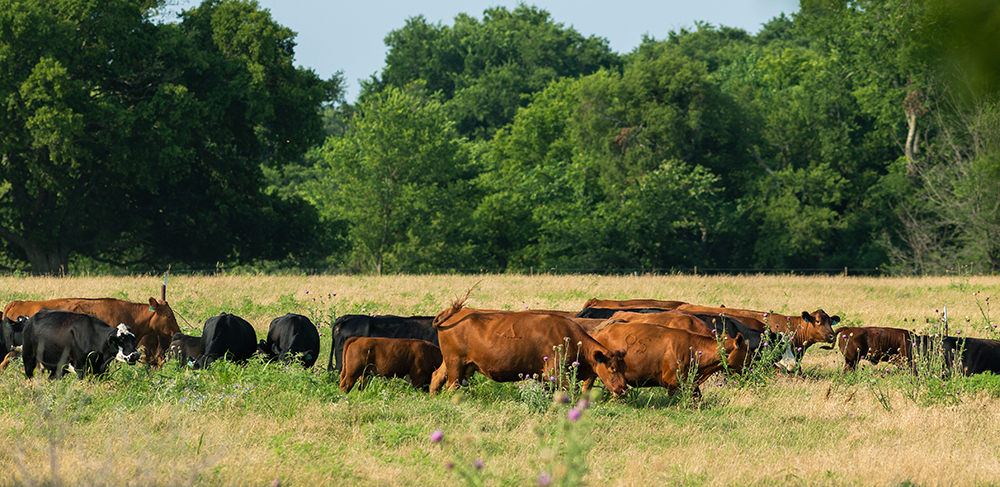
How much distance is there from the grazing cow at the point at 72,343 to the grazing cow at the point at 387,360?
2267mm

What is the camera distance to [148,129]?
31.7 metres

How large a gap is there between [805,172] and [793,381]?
130ft

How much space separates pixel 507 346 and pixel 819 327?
5558 mm

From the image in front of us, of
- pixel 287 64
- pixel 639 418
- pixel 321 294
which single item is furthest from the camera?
pixel 287 64

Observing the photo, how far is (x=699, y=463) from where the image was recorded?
253 inches

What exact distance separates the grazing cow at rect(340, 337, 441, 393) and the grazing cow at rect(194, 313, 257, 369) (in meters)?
1.92

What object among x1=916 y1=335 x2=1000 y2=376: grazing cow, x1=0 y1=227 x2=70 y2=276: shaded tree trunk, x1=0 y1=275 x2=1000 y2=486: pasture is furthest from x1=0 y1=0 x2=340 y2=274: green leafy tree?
x1=916 y1=335 x2=1000 y2=376: grazing cow

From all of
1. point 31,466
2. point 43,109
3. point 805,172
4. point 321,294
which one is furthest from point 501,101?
point 31,466

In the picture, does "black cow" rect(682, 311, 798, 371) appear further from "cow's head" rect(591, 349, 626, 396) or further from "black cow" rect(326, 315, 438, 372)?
"black cow" rect(326, 315, 438, 372)

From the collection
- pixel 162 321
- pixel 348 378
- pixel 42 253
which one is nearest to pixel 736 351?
pixel 348 378

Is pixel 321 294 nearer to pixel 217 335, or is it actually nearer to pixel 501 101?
pixel 217 335

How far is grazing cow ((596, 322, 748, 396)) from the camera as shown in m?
9.17

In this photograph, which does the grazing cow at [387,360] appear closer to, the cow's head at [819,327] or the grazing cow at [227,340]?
the grazing cow at [227,340]

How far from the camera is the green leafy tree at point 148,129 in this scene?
29531 mm
